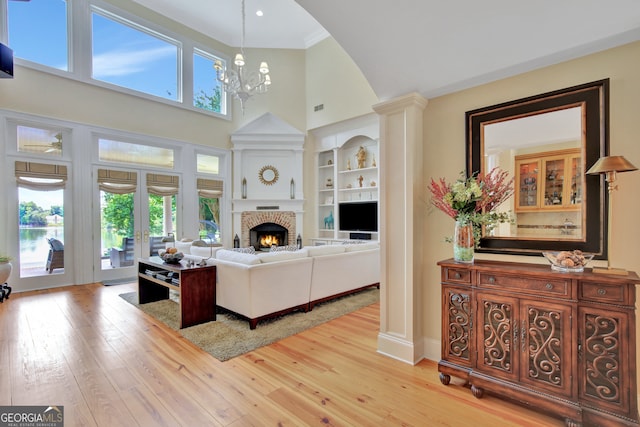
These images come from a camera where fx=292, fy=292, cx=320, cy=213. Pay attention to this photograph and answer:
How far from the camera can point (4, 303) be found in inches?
170

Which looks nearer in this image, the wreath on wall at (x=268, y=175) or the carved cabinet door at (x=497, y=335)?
the carved cabinet door at (x=497, y=335)

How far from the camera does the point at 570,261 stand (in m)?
1.82

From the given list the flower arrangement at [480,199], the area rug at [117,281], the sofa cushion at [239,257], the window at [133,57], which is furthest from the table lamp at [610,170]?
the window at [133,57]

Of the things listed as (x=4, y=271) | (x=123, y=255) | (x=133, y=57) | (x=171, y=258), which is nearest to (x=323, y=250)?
(x=171, y=258)

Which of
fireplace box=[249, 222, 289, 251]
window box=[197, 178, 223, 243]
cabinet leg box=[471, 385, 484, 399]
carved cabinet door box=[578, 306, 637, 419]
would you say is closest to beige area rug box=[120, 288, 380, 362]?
cabinet leg box=[471, 385, 484, 399]

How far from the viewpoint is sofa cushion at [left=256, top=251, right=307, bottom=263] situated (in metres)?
3.52

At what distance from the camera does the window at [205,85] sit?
7387 mm

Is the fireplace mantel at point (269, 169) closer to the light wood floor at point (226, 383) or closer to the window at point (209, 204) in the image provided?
the window at point (209, 204)

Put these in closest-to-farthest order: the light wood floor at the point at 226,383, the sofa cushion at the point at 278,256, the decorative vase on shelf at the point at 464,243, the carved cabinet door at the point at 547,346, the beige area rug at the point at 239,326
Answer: the carved cabinet door at the point at 547,346, the light wood floor at the point at 226,383, the decorative vase on shelf at the point at 464,243, the beige area rug at the point at 239,326, the sofa cushion at the point at 278,256

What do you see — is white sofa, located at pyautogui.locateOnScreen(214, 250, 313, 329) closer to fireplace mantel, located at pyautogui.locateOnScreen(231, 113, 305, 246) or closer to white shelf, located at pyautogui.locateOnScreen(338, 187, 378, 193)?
white shelf, located at pyautogui.locateOnScreen(338, 187, 378, 193)

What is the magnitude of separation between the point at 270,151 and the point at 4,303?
582 cm

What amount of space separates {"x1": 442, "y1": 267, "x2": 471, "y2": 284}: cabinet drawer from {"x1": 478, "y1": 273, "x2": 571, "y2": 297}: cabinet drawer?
0.28ft

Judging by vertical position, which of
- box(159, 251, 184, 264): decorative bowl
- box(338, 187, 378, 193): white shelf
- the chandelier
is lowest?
box(159, 251, 184, 264): decorative bowl

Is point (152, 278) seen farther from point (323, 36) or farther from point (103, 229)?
point (323, 36)
